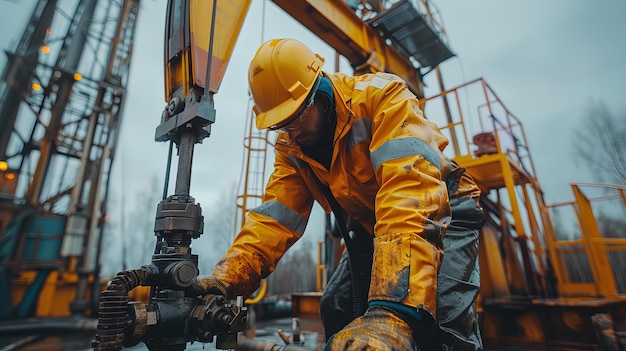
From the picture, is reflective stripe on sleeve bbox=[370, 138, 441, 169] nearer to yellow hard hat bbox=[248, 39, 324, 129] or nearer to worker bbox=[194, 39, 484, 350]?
worker bbox=[194, 39, 484, 350]

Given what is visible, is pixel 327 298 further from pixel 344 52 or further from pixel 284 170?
pixel 344 52

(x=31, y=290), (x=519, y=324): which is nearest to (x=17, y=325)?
(x=31, y=290)

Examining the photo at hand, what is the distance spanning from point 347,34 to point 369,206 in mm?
3905

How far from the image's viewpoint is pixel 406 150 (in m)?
1.38

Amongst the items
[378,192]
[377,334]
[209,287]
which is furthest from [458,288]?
[209,287]

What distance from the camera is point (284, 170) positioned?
2.25 meters

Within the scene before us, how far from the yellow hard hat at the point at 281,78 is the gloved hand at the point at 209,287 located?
83cm

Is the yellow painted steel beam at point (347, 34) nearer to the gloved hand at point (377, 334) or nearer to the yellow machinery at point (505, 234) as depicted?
the yellow machinery at point (505, 234)

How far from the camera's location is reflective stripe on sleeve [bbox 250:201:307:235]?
2.05 meters

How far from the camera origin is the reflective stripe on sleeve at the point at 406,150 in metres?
1.38

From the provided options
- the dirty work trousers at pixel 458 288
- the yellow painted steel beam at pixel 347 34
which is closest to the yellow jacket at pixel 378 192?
the dirty work trousers at pixel 458 288

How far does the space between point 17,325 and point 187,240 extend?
775 cm

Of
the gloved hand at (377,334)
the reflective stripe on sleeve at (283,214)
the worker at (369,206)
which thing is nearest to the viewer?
the gloved hand at (377,334)

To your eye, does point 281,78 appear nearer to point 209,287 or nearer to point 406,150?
point 406,150
